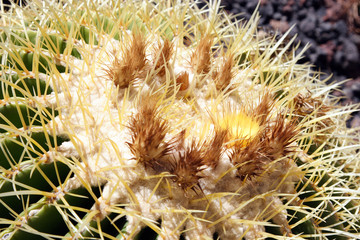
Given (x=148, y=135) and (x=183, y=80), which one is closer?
(x=148, y=135)

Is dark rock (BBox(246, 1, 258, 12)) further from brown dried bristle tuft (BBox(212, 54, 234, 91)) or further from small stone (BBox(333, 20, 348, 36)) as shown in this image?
brown dried bristle tuft (BBox(212, 54, 234, 91))

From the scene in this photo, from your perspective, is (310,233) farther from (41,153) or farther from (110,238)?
(41,153)

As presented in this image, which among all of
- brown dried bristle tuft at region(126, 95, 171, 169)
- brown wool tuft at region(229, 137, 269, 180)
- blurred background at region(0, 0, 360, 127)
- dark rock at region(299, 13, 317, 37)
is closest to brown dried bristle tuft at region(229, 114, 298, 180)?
brown wool tuft at region(229, 137, 269, 180)

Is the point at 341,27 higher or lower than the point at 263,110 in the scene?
lower

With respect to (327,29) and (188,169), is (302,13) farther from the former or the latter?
(188,169)

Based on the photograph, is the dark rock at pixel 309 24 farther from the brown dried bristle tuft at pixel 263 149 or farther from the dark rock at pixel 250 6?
the brown dried bristle tuft at pixel 263 149

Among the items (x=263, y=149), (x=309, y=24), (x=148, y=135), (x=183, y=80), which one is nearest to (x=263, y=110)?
(x=263, y=149)
